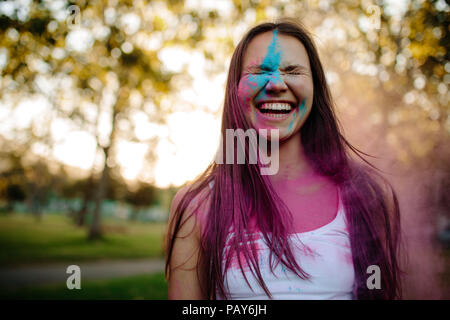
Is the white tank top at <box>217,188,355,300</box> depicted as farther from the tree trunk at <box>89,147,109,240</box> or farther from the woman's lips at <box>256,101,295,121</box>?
the tree trunk at <box>89,147,109,240</box>

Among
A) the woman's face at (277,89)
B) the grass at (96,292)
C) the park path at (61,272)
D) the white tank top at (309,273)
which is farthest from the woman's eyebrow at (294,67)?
the park path at (61,272)

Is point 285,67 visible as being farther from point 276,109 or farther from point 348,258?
point 348,258

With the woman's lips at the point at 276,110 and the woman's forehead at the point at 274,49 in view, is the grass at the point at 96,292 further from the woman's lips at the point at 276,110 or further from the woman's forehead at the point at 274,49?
the woman's forehead at the point at 274,49

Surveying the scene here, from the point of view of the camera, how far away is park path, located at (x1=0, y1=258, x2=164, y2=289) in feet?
27.7

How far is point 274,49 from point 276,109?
1.08ft

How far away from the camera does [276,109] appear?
1.70 m

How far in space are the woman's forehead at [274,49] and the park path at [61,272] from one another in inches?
329

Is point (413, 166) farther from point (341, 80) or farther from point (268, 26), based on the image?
point (341, 80)

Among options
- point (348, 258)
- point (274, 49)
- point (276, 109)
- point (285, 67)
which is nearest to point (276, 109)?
A: point (276, 109)

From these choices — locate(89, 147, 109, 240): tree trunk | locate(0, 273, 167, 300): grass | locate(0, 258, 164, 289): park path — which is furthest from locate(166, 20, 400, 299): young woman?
locate(89, 147, 109, 240): tree trunk

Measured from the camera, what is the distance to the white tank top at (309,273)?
4.81 feet

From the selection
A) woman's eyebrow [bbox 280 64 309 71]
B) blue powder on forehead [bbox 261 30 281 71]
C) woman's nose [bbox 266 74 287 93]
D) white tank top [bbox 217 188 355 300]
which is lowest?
white tank top [bbox 217 188 355 300]

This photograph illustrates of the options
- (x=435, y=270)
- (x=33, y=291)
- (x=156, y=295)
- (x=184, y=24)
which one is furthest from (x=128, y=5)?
(x=33, y=291)
